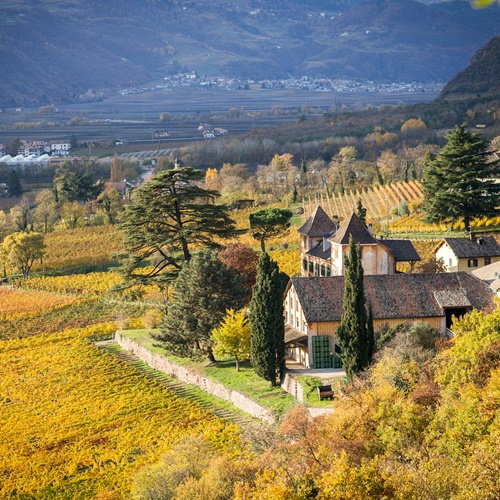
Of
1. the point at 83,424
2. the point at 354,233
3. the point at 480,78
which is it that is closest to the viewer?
the point at 83,424

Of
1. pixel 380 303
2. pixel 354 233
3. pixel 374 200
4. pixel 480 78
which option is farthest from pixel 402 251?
pixel 480 78

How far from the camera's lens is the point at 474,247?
46312mm

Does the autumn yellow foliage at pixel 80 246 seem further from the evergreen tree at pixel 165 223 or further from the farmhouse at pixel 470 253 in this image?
the farmhouse at pixel 470 253

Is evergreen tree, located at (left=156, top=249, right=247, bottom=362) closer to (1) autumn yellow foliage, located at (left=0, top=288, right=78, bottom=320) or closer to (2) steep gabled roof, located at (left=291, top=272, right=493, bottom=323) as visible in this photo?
(2) steep gabled roof, located at (left=291, top=272, right=493, bottom=323)

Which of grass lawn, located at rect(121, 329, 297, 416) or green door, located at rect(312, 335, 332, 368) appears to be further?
green door, located at rect(312, 335, 332, 368)

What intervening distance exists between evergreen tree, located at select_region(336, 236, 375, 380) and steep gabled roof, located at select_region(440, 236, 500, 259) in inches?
494

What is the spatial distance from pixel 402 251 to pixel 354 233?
2.59m

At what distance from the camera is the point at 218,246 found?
49.5 metres

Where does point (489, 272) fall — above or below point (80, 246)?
above

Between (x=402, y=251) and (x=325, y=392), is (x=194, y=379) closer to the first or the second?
(x=325, y=392)

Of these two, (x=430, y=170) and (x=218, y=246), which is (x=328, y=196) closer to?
(x=430, y=170)

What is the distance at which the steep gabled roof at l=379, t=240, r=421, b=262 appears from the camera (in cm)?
4672

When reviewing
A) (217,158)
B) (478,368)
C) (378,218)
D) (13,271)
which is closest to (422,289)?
(478,368)

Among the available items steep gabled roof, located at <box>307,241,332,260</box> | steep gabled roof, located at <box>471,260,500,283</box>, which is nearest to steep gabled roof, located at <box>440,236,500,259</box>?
steep gabled roof, located at <box>471,260,500,283</box>
